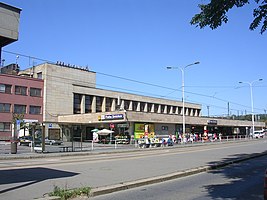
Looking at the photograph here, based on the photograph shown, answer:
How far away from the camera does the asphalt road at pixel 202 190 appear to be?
9172mm

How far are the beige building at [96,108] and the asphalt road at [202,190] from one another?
122 feet

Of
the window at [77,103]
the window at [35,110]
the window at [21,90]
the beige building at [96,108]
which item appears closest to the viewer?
the beige building at [96,108]

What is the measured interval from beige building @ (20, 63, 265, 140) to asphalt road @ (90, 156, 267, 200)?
37059 mm

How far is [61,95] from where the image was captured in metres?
66.4

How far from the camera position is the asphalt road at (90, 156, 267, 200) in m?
9.17

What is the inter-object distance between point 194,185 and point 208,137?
5162cm

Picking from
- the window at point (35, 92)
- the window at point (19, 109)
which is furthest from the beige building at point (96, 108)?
the window at point (19, 109)

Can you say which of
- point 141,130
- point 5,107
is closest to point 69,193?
point 141,130

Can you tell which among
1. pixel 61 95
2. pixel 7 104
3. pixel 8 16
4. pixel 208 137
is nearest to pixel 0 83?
pixel 7 104

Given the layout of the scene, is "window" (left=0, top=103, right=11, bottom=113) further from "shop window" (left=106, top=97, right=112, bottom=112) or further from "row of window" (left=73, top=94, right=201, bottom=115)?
"shop window" (left=106, top=97, right=112, bottom=112)

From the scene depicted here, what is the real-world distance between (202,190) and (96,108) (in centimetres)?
6022

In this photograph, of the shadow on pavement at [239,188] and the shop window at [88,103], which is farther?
the shop window at [88,103]

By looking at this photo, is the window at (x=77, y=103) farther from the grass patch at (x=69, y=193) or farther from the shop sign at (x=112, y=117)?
the grass patch at (x=69, y=193)

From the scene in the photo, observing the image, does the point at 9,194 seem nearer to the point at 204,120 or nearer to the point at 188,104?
the point at 204,120
